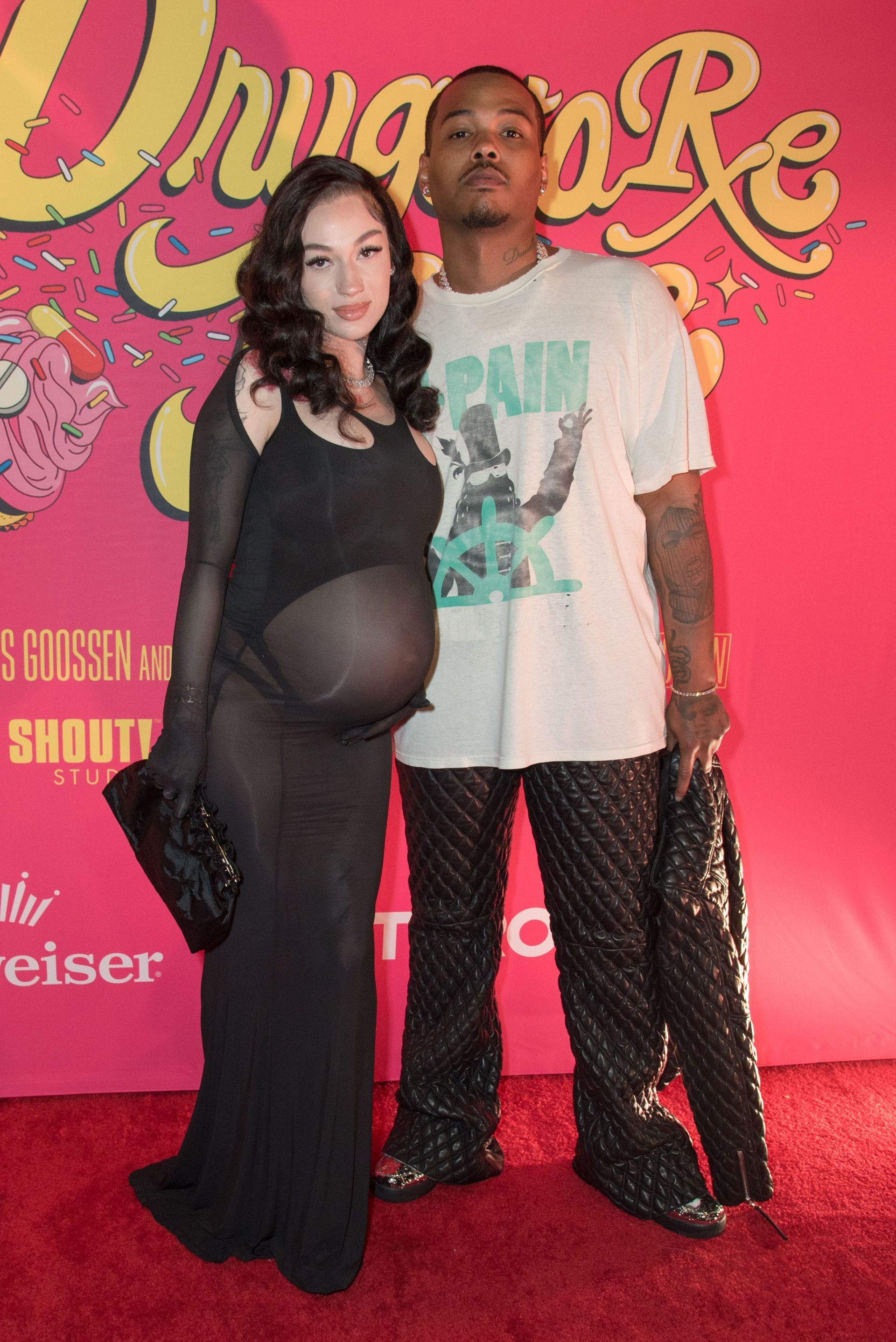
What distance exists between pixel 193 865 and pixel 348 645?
0.43 metres

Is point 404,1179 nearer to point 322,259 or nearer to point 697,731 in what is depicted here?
point 697,731

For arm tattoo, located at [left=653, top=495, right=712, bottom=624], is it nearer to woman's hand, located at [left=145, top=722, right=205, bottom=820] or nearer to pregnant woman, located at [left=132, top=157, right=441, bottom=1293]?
pregnant woman, located at [left=132, top=157, right=441, bottom=1293]

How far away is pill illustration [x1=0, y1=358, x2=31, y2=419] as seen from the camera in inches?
89.8

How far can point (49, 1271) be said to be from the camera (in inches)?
71.7

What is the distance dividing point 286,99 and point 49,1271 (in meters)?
2.46

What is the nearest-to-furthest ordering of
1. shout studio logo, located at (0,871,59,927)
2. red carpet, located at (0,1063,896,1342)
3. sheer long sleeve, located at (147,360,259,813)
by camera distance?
sheer long sleeve, located at (147,360,259,813), red carpet, located at (0,1063,896,1342), shout studio logo, located at (0,871,59,927)

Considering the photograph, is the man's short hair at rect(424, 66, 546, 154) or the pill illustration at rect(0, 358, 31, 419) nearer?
the man's short hair at rect(424, 66, 546, 154)

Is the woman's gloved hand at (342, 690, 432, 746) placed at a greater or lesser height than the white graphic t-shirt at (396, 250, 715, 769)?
lesser

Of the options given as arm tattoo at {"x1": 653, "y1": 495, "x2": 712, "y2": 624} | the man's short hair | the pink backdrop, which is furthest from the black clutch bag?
the man's short hair

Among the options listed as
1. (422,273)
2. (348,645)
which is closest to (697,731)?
(348,645)

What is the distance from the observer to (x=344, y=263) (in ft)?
5.43

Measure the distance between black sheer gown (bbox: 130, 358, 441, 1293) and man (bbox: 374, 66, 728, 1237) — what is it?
0.65 feet

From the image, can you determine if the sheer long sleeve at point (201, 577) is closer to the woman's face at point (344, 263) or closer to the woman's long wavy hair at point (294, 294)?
the woman's long wavy hair at point (294, 294)

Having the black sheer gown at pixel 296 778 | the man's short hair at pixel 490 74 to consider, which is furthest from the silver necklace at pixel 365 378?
the man's short hair at pixel 490 74
